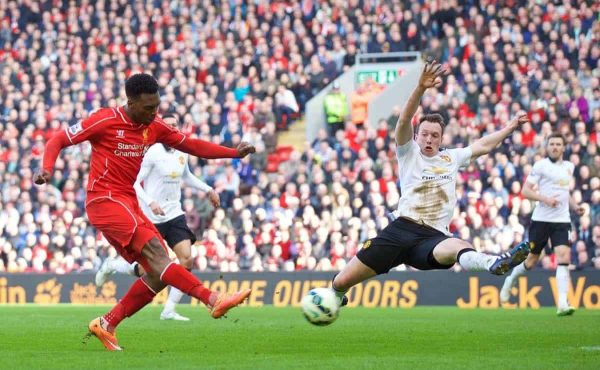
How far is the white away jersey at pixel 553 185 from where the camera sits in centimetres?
1722

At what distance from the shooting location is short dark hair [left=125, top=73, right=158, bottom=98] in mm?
10273

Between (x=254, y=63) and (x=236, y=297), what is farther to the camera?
(x=254, y=63)

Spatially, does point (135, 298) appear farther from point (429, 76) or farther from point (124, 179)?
point (429, 76)

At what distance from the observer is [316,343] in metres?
11.2

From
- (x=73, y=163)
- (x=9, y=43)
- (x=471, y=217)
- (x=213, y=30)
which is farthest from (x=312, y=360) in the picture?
(x=9, y=43)

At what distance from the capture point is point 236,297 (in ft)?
31.7

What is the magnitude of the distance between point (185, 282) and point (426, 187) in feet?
8.51

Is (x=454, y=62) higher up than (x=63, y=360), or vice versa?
(x=454, y=62)

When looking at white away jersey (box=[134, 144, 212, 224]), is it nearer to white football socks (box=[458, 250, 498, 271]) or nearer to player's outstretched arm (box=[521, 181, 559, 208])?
player's outstretched arm (box=[521, 181, 559, 208])

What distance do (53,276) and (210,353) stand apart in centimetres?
1529

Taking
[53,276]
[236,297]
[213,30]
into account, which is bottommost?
[53,276]

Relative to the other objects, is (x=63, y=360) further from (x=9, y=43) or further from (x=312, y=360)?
(x=9, y=43)

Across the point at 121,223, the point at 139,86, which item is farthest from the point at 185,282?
the point at 139,86

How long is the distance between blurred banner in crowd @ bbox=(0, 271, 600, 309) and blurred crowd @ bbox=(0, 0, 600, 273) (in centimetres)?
80
